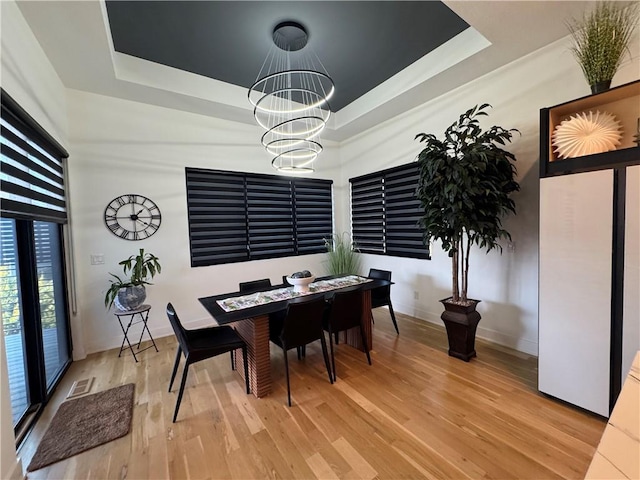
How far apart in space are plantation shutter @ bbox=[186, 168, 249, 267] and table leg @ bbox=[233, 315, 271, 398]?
6.48 feet

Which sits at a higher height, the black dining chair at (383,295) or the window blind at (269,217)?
the window blind at (269,217)

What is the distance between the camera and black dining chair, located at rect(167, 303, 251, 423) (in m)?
2.09

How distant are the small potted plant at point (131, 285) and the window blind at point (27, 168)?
816 millimetres

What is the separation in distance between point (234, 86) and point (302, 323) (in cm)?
327

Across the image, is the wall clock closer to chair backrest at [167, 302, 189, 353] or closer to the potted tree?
chair backrest at [167, 302, 189, 353]

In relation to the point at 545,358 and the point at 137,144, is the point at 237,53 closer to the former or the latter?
the point at 137,144

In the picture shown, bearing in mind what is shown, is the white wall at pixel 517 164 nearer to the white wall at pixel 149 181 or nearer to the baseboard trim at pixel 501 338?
the baseboard trim at pixel 501 338

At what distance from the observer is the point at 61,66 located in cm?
274

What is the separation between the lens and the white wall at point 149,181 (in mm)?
3248

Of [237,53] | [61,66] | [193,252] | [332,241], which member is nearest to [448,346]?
[332,241]

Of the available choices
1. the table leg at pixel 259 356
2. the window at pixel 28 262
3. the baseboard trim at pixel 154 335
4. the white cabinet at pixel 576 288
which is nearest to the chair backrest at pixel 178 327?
the table leg at pixel 259 356

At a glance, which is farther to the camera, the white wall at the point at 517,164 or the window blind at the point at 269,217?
the window blind at the point at 269,217

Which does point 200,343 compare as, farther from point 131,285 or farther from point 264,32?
point 264,32

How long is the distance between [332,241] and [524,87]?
350cm
